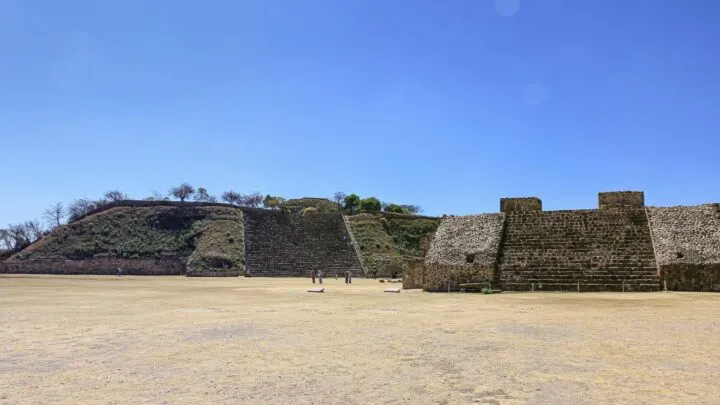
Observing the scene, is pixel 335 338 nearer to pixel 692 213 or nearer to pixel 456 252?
pixel 456 252

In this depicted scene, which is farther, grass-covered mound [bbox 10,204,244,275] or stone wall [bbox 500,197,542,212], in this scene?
grass-covered mound [bbox 10,204,244,275]

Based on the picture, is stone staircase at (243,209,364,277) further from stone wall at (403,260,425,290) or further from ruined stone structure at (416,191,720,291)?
ruined stone structure at (416,191,720,291)

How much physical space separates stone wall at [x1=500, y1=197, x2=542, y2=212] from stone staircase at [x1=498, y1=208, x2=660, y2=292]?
1080mm

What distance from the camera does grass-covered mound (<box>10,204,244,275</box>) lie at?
50.2 metres

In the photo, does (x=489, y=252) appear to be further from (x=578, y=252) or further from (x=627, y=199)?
(x=627, y=199)

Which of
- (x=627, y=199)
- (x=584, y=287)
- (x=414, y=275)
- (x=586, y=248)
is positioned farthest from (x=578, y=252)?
(x=414, y=275)

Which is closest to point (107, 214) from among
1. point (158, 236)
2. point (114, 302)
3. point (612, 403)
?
point (158, 236)

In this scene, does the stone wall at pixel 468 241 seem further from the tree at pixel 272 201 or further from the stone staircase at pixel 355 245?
the tree at pixel 272 201

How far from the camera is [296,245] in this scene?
2128 inches

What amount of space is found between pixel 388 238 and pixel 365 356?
165ft

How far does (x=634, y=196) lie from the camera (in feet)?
88.8

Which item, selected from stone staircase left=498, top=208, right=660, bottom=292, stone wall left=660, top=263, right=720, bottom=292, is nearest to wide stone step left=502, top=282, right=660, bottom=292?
stone staircase left=498, top=208, right=660, bottom=292

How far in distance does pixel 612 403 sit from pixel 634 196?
24.3 meters

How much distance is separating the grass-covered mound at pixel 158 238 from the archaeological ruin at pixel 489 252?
0.49ft
